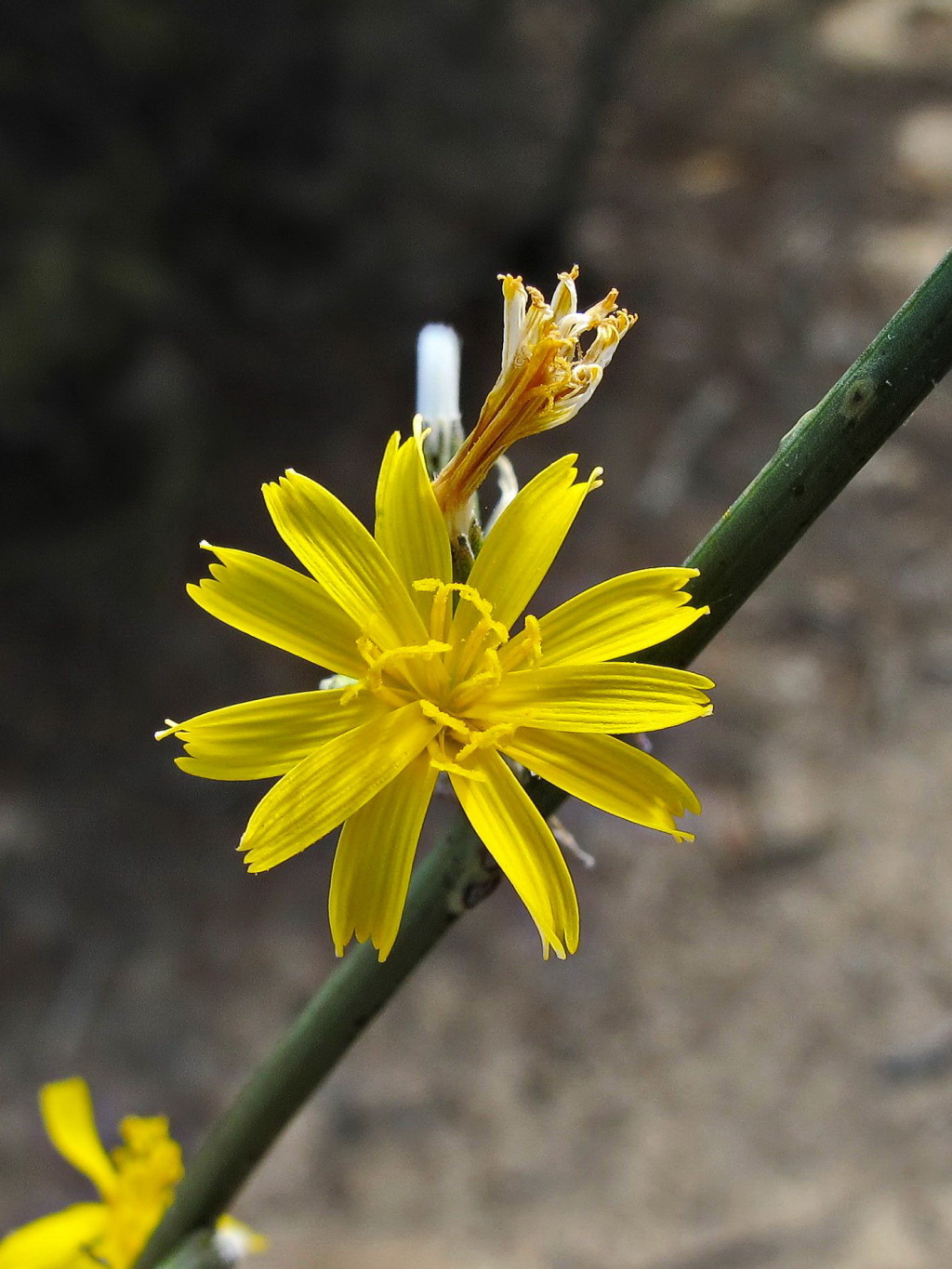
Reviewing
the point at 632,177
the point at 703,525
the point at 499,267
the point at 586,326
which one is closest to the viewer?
the point at 586,326

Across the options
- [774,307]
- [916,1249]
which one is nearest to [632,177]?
[774,307]

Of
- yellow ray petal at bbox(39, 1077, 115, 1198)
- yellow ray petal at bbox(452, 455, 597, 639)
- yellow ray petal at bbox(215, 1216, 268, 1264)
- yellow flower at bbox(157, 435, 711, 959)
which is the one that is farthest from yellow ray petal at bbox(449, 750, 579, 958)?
yellow ray petal at bbox(39, 1077, 115, 1198)

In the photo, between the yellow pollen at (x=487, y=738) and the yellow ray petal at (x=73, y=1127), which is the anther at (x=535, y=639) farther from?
the yellow ray petal at (x=73, y=1127)

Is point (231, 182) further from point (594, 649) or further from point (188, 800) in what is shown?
point (594, 649)

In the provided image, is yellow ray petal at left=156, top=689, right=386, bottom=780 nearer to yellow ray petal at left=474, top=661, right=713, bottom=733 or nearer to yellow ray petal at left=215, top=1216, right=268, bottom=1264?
yellow ray petal at left=474, top=661, right=713, bottom=733

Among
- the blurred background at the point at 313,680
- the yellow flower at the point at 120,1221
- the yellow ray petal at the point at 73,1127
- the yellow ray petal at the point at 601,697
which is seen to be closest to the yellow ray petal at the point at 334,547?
the yellow ray petal at the point at 601,697

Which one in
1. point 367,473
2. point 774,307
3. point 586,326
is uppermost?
point 774,307

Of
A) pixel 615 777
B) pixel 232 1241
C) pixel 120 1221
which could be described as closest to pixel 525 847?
pixel 615 777
